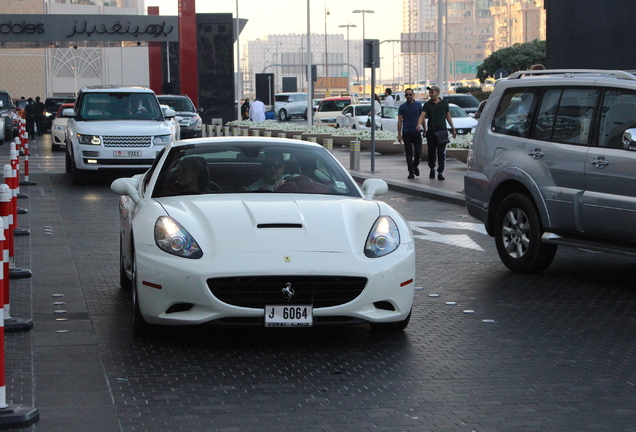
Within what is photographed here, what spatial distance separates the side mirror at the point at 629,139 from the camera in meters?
8.09

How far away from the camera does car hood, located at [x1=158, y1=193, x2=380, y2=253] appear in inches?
249

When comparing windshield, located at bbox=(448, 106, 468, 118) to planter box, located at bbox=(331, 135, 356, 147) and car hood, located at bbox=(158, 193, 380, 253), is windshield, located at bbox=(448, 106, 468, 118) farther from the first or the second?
car hood, located at bbox=(158, 193, 380, 253)

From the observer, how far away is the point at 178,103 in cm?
3541

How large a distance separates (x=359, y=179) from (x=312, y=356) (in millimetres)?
Answer: 14836

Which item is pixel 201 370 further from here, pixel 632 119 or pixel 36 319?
pixel 632 119

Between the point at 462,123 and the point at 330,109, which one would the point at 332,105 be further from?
the point at 462,123

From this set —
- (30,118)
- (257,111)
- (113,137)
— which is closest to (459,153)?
(113,137)

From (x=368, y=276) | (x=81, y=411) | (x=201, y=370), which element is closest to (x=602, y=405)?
(x=368, y=276)

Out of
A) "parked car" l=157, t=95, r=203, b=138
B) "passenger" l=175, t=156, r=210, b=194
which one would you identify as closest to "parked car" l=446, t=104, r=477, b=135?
"parked car" l=157, t=95, r=203, b=138

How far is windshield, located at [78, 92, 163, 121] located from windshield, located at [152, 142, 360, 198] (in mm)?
12543

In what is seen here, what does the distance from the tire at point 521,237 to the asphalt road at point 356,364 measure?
0.69 ft

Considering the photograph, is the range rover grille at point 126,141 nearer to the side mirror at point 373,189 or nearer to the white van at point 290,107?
the side mirror at point 373,189

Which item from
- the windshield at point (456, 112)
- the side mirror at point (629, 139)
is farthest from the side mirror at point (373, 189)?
the windshield at point (456, 112)

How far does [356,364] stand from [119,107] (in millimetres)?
15077
